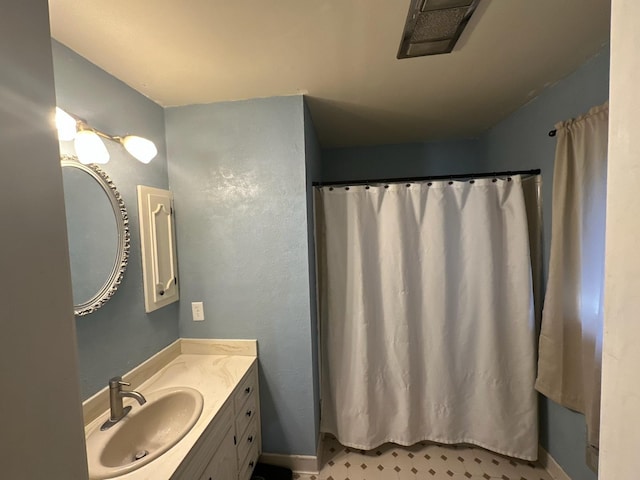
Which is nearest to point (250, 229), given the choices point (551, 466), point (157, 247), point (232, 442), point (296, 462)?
point (157, 247)

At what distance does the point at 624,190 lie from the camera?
14.9 inches

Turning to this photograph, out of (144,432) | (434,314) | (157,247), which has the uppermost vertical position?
(157,247)

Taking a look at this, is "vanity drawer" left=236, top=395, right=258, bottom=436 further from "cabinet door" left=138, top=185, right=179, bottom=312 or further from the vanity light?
the vanity light

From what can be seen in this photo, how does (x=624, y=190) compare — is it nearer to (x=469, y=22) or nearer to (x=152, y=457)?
(x=469, y=22)

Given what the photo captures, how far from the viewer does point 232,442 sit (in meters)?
1.31

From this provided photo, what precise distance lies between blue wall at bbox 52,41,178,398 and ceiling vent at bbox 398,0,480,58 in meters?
1.35

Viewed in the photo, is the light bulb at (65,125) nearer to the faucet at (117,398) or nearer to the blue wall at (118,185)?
the blue wall at (118,185)

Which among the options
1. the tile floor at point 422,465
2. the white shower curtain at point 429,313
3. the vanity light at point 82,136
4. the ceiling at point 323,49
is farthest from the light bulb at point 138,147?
the tile floor at point 422,465

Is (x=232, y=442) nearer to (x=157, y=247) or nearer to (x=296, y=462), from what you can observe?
(x=296, y=462)

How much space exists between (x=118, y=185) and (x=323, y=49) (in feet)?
3.74

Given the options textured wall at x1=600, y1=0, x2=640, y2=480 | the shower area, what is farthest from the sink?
textured wall at x1=600, y1=0, x2=640, y2=480

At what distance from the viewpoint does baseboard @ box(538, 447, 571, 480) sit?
1.57 meters

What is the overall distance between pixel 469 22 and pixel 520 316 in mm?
1589

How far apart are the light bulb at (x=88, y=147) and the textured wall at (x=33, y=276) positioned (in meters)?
0.68
